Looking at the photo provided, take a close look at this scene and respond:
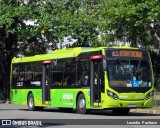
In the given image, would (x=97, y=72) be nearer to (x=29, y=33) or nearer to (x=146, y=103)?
(x=146, y=103)

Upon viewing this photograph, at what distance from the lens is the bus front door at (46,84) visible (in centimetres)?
2772

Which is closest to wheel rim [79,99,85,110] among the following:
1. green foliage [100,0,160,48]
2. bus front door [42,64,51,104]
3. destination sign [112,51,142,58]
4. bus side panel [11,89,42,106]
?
destination sign [112,51,142,58]

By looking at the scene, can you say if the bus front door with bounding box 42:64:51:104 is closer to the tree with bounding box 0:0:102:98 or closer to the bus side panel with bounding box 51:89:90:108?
the bus side panel with bounding box 51:89:90:108

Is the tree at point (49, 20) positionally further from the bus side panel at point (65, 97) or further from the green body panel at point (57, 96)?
the bus side panel at point (65, 97)

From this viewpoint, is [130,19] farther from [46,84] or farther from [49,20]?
[49,20]

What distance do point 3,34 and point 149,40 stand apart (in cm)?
1453

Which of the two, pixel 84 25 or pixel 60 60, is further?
pixel 84 25

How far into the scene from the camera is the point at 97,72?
76.6 ft

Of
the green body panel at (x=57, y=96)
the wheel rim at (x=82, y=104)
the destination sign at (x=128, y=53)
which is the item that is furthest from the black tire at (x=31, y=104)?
the destination sign at (x=128, y=53)

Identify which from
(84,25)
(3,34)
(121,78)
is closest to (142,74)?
(121,78)

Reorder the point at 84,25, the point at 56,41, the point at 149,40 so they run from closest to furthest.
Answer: the point at 149,40, the point at 84,25, the point at 56,41

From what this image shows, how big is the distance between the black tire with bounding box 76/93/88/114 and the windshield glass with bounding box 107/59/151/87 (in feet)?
7.31

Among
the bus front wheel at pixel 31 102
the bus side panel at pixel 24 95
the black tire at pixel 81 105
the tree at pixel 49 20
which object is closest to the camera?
the black tire at pixel 81 105

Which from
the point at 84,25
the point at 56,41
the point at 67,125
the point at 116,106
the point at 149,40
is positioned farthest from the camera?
the point at 56,41
